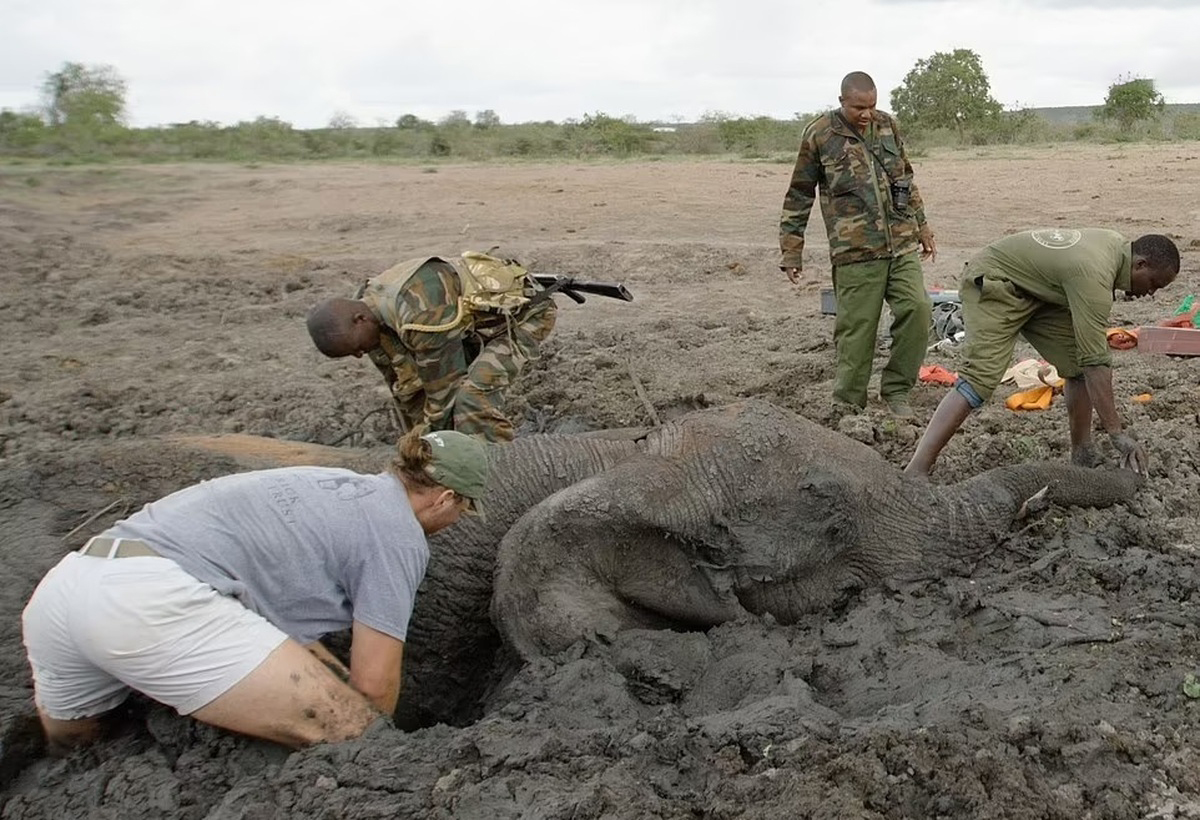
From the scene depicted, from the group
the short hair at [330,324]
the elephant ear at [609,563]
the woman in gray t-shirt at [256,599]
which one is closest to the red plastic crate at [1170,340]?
the elephant ear at [609,563]

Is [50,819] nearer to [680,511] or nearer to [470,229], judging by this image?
[680,511]

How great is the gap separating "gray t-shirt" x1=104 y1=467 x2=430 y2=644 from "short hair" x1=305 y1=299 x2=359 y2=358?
5.37 ft

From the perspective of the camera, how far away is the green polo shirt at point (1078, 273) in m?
4.84

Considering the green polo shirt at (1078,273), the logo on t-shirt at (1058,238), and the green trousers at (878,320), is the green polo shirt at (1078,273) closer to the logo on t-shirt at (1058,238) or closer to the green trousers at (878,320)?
the logo on t-shirt at (1058,238)

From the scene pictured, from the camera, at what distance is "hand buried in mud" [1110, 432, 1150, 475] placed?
189 inches

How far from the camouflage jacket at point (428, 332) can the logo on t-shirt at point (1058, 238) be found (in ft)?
7.75

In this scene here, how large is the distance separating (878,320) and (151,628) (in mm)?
4670

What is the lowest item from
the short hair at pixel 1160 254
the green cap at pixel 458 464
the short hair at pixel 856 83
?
the green cap at pixel 458 464

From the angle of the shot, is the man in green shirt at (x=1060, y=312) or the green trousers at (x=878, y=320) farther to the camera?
the green trousers at (x=878, y=320)

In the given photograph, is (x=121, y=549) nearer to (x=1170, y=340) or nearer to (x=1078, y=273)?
(x=1078, y=273)

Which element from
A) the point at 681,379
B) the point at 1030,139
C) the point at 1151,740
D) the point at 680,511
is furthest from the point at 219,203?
the point at 1030,139

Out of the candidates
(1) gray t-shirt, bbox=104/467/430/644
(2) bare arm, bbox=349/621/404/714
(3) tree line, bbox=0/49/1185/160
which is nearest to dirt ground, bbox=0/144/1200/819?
(2) bare arm, bbox=349/621/404/714

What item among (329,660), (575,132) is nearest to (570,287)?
(329,660)

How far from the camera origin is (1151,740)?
2.93 meters
